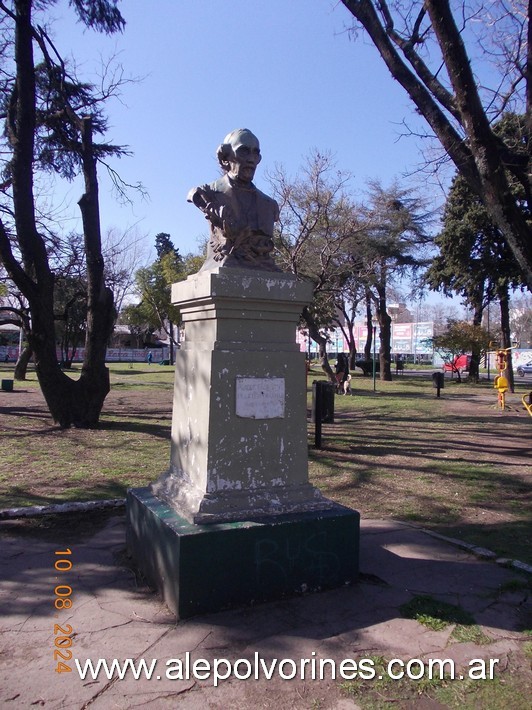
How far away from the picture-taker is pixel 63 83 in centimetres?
1162

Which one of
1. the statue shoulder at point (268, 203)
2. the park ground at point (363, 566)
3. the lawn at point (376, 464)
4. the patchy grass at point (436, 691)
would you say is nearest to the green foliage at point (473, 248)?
the lawn at point (376, 464)

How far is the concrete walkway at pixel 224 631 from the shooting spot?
252 centimetres

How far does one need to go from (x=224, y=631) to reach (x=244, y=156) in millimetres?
2951

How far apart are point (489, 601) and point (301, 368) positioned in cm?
186

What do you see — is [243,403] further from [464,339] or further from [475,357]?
[475,357]

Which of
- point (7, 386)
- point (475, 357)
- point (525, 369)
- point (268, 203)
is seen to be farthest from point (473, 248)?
point (268, 203)

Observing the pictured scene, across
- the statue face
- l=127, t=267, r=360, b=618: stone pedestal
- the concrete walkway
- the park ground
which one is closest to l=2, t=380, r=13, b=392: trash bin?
the park ground

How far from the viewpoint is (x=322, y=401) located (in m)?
9.41

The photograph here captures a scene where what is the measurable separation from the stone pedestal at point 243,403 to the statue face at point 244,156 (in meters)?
0.76

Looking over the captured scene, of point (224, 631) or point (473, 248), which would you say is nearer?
point (224, 631)

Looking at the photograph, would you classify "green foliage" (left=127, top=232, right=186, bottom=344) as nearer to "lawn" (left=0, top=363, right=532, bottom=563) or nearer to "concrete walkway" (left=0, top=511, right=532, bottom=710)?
"lawn" (left=0, top=363, right=532, bottom=563)

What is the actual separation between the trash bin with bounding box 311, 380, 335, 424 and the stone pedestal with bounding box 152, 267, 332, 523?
555 cm

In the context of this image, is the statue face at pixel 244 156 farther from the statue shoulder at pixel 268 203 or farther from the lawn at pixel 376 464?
the lawn at pixel 376 464

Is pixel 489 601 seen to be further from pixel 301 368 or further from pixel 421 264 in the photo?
pixel 421 264
